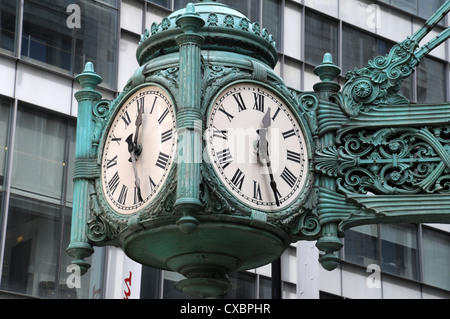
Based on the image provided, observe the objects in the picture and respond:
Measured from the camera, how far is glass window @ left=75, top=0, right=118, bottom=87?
2744cm

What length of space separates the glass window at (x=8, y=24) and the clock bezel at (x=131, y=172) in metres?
16.7

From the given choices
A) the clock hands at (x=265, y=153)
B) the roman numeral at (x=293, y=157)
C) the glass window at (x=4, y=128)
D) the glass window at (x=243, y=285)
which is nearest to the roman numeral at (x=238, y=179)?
the clock hands at (x=265, y=153)

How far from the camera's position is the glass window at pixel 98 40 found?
2744 centimetres

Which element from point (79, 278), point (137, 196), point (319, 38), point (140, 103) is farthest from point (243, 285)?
point (137, 196)

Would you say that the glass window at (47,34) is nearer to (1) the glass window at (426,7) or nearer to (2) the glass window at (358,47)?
(2) the glass window at (358,47)

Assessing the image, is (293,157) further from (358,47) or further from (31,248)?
(358,47)

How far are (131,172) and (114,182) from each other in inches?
9.0

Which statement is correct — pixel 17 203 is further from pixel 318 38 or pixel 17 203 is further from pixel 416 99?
pixel 416 99

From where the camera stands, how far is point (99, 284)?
26.0 metres

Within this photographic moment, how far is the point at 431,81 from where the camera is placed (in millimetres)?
36781

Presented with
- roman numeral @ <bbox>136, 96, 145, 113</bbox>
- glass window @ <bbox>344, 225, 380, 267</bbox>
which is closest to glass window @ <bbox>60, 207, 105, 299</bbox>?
glass window @ <bbox>344, 225, 380, 267</bbox>
